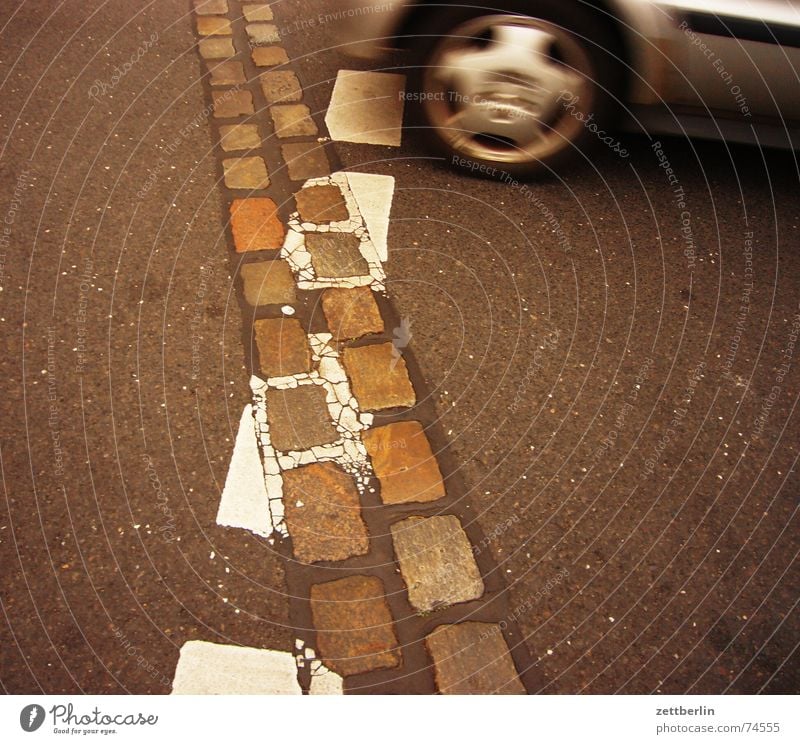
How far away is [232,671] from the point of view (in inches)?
63.2

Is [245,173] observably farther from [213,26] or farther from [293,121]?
[213,26]

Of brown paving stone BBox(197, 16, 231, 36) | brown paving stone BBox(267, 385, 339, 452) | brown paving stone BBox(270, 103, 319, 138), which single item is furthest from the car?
brown paving stone BBox(267, 385, 339, 452)

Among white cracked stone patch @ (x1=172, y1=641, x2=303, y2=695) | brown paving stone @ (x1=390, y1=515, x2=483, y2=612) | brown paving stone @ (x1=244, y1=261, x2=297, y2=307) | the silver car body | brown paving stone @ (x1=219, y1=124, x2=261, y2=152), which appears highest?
brown paving stone @ (x1=219, y1=124, x2=261, y2=152)

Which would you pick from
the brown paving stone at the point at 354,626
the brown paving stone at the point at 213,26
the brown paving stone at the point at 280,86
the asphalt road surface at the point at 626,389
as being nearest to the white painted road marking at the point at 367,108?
the asphalt road surface at the point at 626,389

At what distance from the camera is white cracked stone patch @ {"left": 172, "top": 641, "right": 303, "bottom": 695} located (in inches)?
62.1

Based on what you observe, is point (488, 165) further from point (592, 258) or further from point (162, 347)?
point (162, 347)

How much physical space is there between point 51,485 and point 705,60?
2345 mm

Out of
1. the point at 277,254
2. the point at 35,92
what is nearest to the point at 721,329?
the point at 277,254

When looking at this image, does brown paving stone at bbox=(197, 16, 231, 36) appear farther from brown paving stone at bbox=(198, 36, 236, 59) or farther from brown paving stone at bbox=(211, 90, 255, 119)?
brown paving stone at bbox=(211, 90, 255, 119)

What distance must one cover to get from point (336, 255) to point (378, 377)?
539 millimetres

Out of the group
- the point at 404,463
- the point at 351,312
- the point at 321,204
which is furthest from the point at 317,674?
the point at 321,204

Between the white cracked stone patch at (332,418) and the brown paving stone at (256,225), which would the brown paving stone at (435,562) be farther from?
the brown paving stone at (256,225)

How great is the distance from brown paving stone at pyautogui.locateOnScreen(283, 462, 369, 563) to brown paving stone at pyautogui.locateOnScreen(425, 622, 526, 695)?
11.6 inches
